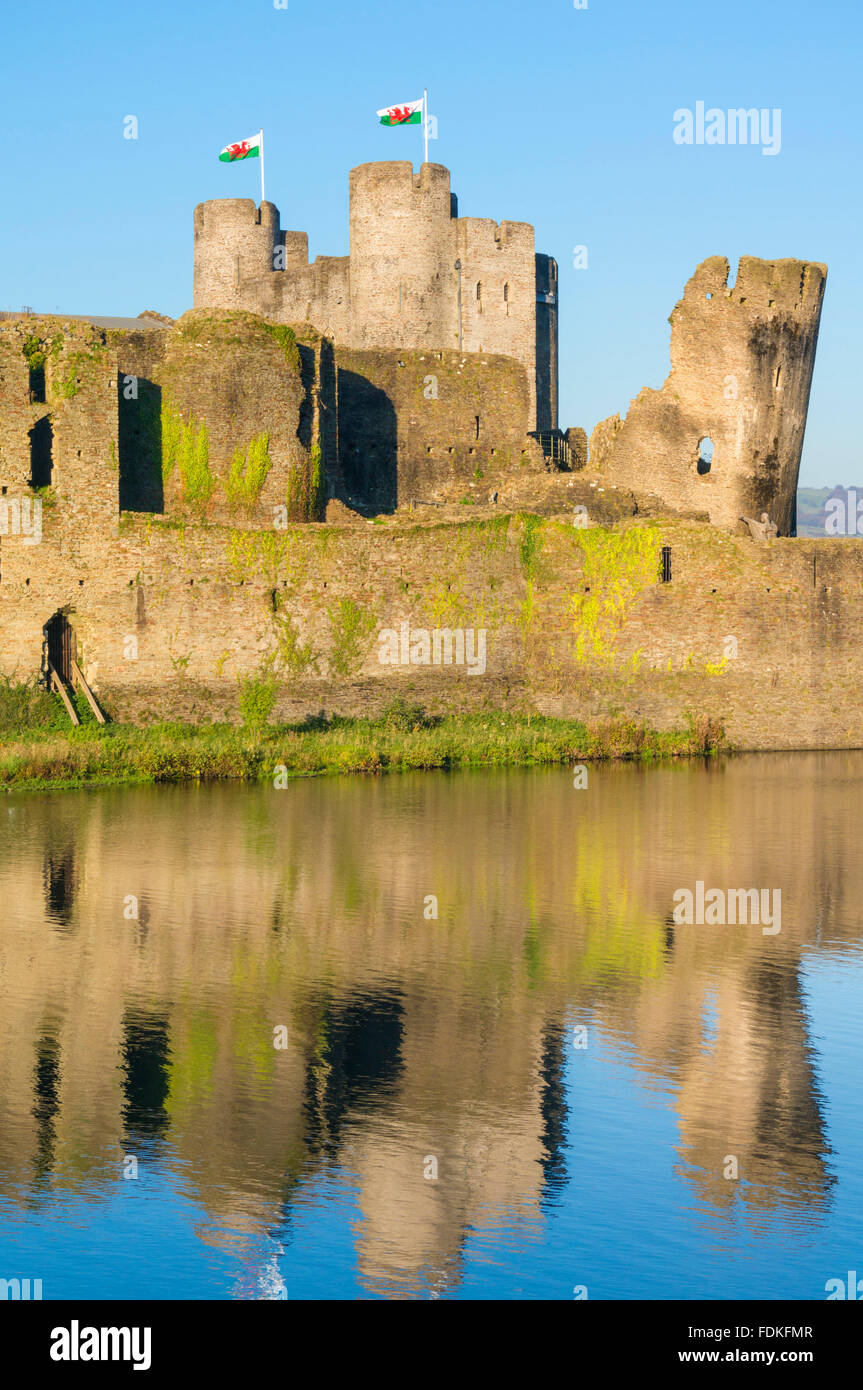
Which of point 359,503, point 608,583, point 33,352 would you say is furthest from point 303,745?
point 359,503

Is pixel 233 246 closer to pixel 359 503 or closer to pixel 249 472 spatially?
pixel 359 503

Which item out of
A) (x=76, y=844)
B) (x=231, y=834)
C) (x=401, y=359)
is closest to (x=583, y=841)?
(x=231, y=834)

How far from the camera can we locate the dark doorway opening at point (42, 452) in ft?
102

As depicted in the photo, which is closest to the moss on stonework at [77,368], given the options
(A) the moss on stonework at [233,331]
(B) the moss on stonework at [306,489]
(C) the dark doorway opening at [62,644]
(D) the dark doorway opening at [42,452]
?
(D) the dark doorway opening at [42,452]

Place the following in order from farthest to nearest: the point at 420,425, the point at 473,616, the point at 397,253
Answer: the point at 397,253
the point at 420,425
the point at 473,616

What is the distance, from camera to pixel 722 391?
134ft

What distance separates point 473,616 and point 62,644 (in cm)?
762

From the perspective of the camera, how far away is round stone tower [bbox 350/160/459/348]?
50656mm

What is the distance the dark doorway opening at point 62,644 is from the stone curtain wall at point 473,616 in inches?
11.2

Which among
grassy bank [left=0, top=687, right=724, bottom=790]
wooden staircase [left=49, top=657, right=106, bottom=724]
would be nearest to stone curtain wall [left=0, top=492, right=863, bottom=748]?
wooden staircase [left=49, top=657, right=106, bottom=724]

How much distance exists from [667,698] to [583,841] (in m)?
12.6

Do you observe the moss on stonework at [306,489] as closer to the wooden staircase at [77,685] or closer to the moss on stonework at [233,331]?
the moss on stonework at [233,331]
